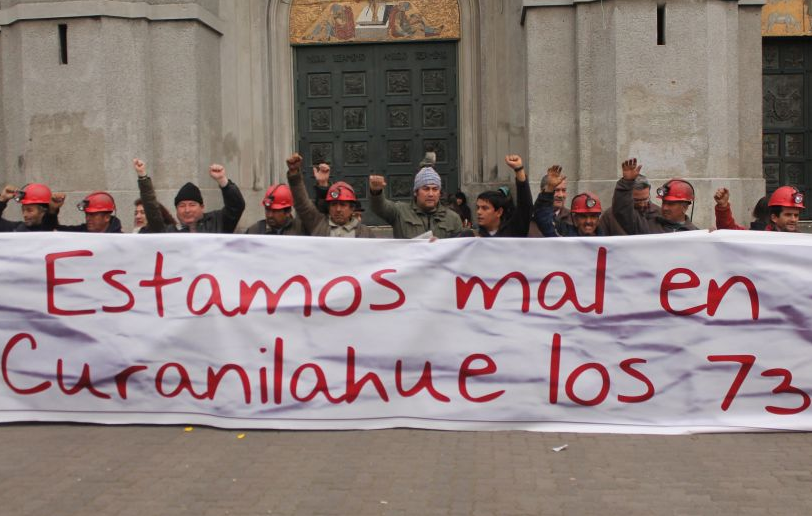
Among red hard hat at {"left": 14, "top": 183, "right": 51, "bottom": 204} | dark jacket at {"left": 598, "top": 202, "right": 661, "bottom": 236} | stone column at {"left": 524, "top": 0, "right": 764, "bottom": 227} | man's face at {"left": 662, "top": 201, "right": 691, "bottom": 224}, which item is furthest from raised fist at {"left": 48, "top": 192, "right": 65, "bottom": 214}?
stone column at {"left": 524, "top": 0, "right": 764, "bottom": 227}

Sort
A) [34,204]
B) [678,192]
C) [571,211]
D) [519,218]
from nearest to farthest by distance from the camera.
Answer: [519,218]
[678,192]
[571,211]
[34,204]

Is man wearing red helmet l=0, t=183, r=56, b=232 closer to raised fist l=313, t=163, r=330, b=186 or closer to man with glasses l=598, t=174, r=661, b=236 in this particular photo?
raised fist l=313, t=163, r=330, b=186

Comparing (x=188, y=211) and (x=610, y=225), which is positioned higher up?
(x=188, y=211)

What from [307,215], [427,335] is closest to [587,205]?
[427,335]

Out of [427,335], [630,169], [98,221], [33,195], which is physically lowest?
[427,335]

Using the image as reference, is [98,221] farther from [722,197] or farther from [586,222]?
[722,197]

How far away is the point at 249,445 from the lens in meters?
6.46

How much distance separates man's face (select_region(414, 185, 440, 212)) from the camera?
8047 mm

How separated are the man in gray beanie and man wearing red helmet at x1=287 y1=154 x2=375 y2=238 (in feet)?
0.62

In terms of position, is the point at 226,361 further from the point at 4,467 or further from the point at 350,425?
the point at 4,467

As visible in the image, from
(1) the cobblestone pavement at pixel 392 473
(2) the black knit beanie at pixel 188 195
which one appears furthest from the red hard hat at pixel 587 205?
(2) the black knit beanie at pixel 188 195

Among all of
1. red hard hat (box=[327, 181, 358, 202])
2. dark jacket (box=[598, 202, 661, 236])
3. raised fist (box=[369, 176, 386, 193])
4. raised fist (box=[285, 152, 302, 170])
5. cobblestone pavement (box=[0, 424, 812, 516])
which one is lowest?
cobblestone pavement (box=[0, 424, 812, 516])

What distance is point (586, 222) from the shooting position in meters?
8.16

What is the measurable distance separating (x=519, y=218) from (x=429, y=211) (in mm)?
897
